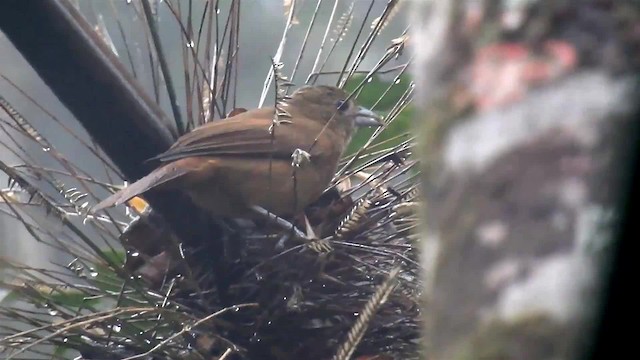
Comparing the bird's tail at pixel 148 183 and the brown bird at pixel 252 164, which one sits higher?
the brown bird at pixel 252 164

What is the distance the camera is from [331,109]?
222 centimetres

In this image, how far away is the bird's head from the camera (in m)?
2.13

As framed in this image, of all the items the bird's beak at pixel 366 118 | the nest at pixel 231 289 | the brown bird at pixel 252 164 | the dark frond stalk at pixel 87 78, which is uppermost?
the bird's beak at pixel 366 118

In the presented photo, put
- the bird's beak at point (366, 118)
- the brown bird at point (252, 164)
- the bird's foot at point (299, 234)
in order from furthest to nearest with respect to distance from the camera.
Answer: the bird's beak at point (366, 118) → the brown bird at point (252, 164) → the bird's foot at point (299, 234)

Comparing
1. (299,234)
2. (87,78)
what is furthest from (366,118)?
(87,78)

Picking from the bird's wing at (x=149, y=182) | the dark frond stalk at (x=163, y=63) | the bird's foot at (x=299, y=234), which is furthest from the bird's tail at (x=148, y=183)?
the bird's foot at (x=299, y=234)

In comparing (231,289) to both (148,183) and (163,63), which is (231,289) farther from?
(163,63)

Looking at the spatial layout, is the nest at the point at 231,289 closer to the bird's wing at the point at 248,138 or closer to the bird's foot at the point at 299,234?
the bird's foot at the point at 299,234

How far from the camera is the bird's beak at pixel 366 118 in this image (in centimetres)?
211

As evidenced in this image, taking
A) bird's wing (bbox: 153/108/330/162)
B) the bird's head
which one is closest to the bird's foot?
bird's wing (bbox: 153/108/330/162)

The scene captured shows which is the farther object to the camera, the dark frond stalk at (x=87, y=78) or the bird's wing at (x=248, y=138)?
the bird's wing at (x=248, y=138)

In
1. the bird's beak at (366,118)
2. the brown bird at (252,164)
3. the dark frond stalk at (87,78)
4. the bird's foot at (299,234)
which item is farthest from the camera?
the bird's beak at (366,118)

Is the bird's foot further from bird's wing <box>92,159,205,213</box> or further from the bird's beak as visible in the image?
the bird's beak

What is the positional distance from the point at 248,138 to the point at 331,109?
348mm
